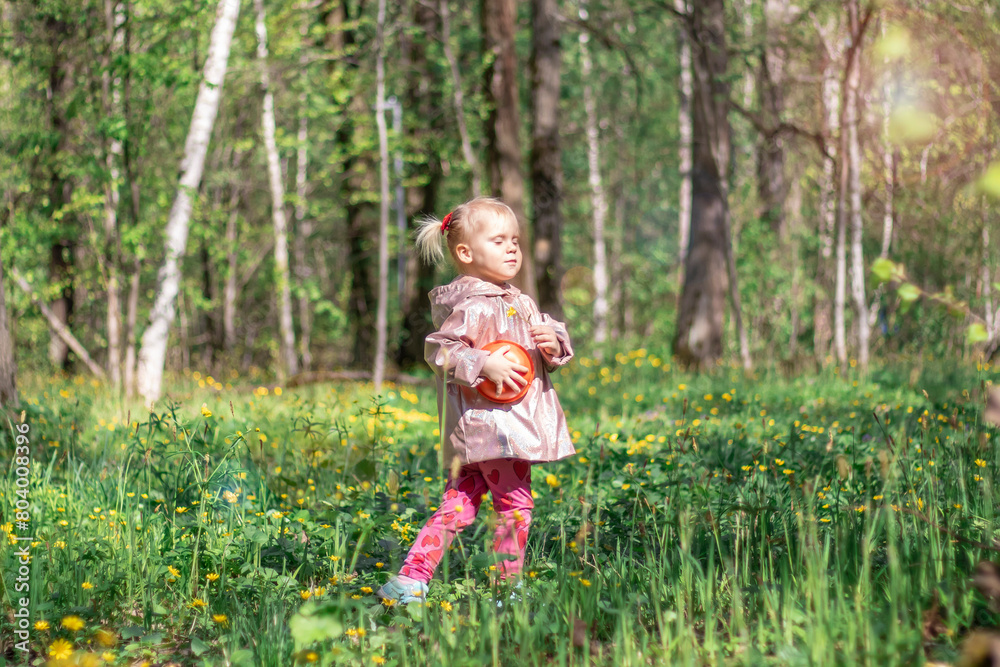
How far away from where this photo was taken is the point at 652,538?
2.91 metres

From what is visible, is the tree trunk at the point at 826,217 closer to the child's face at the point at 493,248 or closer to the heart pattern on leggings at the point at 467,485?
the child's face at the point at 493,248

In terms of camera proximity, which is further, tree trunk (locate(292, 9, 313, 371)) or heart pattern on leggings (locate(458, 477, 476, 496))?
tree trunk (locate(292, 9, 313, 371))

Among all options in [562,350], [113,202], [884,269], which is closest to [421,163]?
[113,202]

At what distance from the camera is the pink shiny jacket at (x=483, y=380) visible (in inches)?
109

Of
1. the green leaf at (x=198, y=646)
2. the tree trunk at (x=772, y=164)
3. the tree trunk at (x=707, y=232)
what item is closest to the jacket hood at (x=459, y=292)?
the green leaf at (x=198, y=646)

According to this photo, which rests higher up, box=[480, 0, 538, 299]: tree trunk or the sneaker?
box=[480, 0, 538, 299]: tree trunk

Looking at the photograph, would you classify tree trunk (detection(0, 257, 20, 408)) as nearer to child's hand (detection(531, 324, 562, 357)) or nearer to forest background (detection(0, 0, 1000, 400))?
forest background (detection(0, 0, 1000, 400))

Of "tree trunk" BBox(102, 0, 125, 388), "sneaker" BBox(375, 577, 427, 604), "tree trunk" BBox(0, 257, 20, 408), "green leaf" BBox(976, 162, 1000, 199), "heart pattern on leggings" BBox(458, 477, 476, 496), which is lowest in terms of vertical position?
"sneaker" BBox(375, 577, 427, 604)

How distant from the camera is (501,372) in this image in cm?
272

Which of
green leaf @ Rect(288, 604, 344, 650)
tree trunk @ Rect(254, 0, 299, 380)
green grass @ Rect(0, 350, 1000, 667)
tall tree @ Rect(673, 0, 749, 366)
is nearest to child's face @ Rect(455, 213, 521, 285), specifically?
green grass @ Rect(0, 350, 1000, 667)

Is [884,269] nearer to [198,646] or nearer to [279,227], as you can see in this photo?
[198,646]

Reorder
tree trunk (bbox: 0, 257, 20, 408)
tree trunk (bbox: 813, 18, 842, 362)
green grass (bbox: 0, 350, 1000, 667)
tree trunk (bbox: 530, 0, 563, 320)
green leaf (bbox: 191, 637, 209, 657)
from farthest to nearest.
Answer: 1. tree trunk (bbox: 530, 0, 563, 320)
2. tree trunk (bbox: 813, 18, 842, 362)
3. tree trunk (bbox: 0, 257, 20, 408)
4. green leaf (bbox: 191, 637, 209, 657)
5. green grass (bbox: 0, 350, 1000, 667)

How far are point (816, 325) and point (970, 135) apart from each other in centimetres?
327

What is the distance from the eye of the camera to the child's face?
9.78ft
